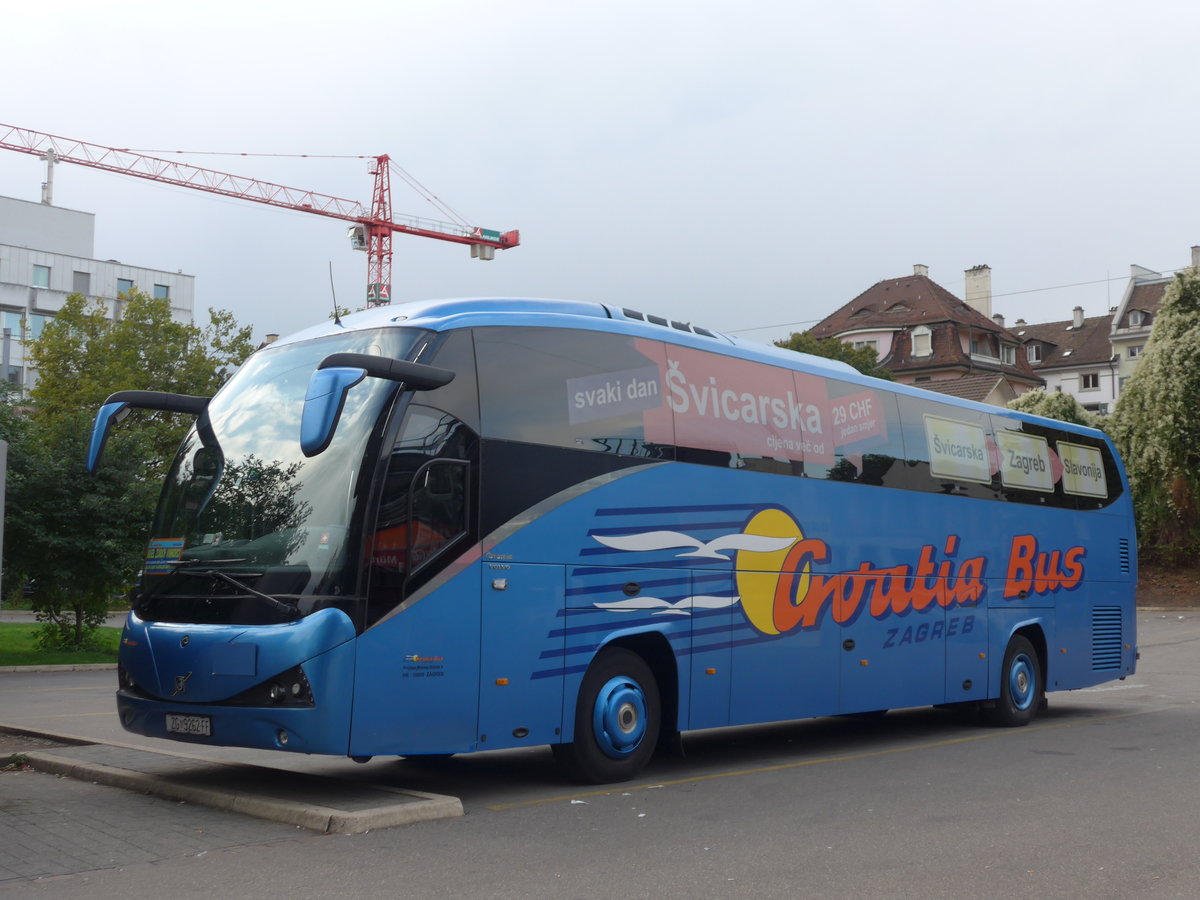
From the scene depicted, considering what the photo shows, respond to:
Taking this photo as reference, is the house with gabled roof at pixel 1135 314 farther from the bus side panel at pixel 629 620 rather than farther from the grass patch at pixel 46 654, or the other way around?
the bus side panel at pixel 629 620

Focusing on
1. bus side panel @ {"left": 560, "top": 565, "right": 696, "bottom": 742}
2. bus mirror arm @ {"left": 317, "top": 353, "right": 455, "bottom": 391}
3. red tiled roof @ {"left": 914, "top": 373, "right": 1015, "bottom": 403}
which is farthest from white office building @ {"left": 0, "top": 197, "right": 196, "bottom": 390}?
bus mirror arm @ {"left": 317, "top": 353, "right": 455, "bottom": 391}

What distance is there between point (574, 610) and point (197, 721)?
2.89 meters

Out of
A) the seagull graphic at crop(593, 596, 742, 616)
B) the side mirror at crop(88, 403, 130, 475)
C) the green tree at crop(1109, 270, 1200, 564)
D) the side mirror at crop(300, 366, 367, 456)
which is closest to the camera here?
the side mirror at crop(300, 366, 367, 456)

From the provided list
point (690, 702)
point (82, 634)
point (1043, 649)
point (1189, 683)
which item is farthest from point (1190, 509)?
point (690, 702)

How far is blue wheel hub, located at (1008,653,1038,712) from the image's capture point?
15.7 metres

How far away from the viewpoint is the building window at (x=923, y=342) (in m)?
82.4

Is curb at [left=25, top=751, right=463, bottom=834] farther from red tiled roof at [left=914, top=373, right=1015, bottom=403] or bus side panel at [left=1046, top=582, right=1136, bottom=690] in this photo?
red tiled roof at [left=914, top=373, right=1015, bottom=403]

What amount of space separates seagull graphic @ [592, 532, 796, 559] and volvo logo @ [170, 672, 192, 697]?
326 centimetres

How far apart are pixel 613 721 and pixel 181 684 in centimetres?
334

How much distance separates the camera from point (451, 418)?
9.31 metres

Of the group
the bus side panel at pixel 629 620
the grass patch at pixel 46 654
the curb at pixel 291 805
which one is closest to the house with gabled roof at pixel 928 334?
the grass patch at pixel 46 654

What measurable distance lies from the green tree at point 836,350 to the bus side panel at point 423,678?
5876 centimetres

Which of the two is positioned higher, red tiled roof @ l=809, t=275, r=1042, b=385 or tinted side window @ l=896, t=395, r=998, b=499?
red tiled roof @ l=809, t=275, r=1042, b=385

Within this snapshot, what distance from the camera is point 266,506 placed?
895cm
